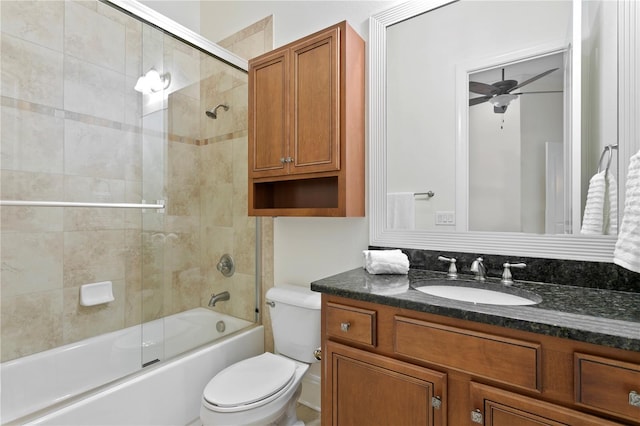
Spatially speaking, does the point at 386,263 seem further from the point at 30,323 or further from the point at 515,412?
the point at 30,323

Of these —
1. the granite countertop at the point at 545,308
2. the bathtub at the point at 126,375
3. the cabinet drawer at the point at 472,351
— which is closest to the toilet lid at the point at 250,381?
the bathtub at the point at 126,375

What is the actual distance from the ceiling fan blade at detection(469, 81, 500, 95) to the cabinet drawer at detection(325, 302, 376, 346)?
104cm

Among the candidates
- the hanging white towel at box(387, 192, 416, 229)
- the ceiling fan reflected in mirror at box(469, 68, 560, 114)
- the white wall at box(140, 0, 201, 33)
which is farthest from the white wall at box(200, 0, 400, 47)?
the hanging white towel at box(387, 192, 416, 229)

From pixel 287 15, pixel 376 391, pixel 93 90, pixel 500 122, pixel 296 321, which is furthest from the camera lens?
pixel 287 15

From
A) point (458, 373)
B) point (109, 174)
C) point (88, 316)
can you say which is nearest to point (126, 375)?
point (88, 316)

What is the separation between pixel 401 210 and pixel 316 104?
661 millimetres

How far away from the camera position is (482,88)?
1.35 m

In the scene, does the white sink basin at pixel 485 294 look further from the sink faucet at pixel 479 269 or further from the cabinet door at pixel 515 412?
the cabinet door at pixel 515 412

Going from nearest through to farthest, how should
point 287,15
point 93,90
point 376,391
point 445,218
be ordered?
point 376,391
point 445,218
point 93,90
point 287,15

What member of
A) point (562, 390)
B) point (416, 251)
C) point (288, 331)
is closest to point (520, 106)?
point (416, 251)

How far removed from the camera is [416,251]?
1.46 m

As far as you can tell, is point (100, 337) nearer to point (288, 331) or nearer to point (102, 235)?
point (102, 235)

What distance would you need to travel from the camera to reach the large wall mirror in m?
1.11

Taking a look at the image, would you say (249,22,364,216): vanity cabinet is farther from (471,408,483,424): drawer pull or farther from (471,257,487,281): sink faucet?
(471,408,483,424): drawer pull
